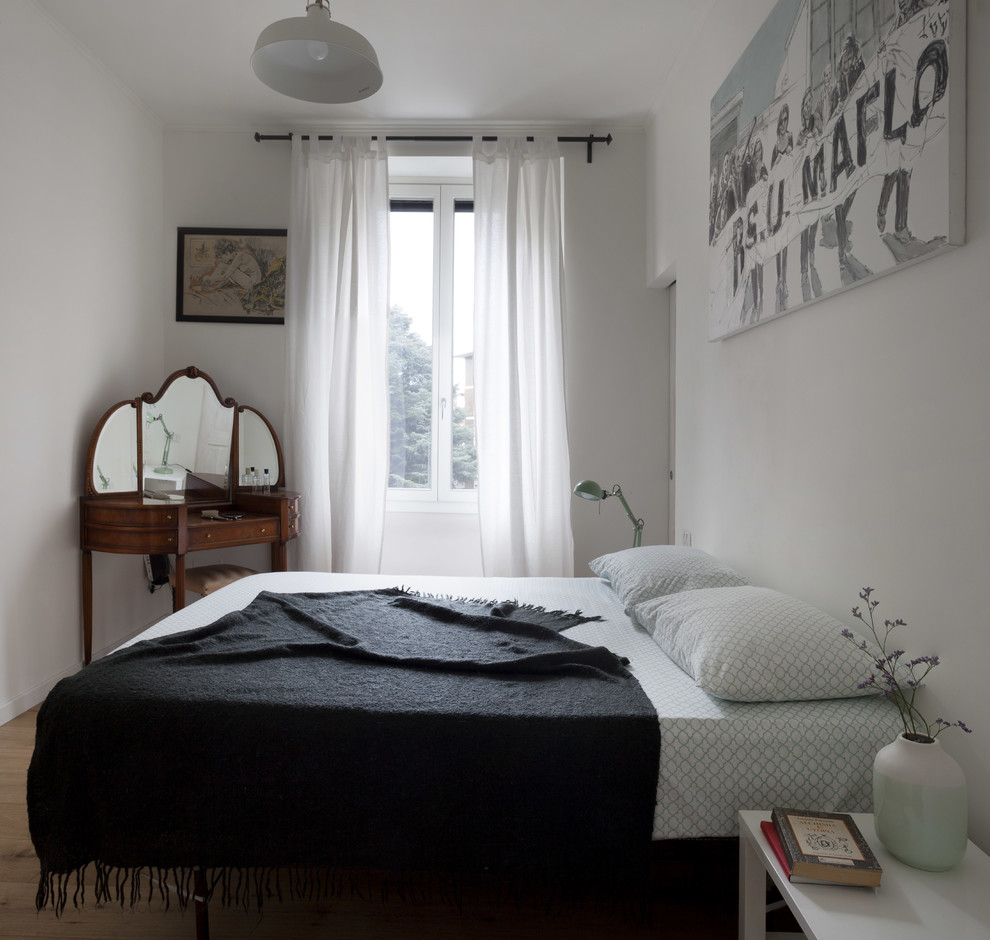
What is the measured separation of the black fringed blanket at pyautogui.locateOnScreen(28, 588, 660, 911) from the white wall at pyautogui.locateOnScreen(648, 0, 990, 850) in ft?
1.93

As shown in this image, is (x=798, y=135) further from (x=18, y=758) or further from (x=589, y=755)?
(x=18, y=758)

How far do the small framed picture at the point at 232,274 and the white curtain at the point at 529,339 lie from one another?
1.13 m

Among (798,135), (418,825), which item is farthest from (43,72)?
(418,825)

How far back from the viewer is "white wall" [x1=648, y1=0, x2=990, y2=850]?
4.25 ft

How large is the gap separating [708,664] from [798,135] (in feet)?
4.68

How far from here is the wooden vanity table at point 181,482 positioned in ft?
10.5

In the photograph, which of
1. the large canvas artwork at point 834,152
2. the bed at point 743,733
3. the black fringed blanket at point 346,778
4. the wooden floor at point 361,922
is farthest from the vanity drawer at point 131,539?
the large canvas artwork at point 834,152

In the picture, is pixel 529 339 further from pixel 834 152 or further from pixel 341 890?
pixel 341 890

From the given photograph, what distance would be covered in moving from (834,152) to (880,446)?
73 cm

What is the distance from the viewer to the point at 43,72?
2959 mm

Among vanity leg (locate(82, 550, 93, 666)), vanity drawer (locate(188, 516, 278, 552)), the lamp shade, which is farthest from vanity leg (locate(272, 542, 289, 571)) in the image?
the lamp shade

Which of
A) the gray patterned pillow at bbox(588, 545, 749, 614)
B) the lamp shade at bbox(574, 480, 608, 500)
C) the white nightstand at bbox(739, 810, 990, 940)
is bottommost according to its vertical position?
the white nightstand at bbox(739, 810, 990, 940)

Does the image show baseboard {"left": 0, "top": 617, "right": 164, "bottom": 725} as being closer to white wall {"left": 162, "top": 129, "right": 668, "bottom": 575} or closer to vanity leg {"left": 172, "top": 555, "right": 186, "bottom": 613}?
vanity leg {"left": 172, "top": 555, "right": 186, "bottom": 613}

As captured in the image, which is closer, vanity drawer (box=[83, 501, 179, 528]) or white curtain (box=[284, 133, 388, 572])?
vanity drawer (box=[83, 501, 179, 528])
